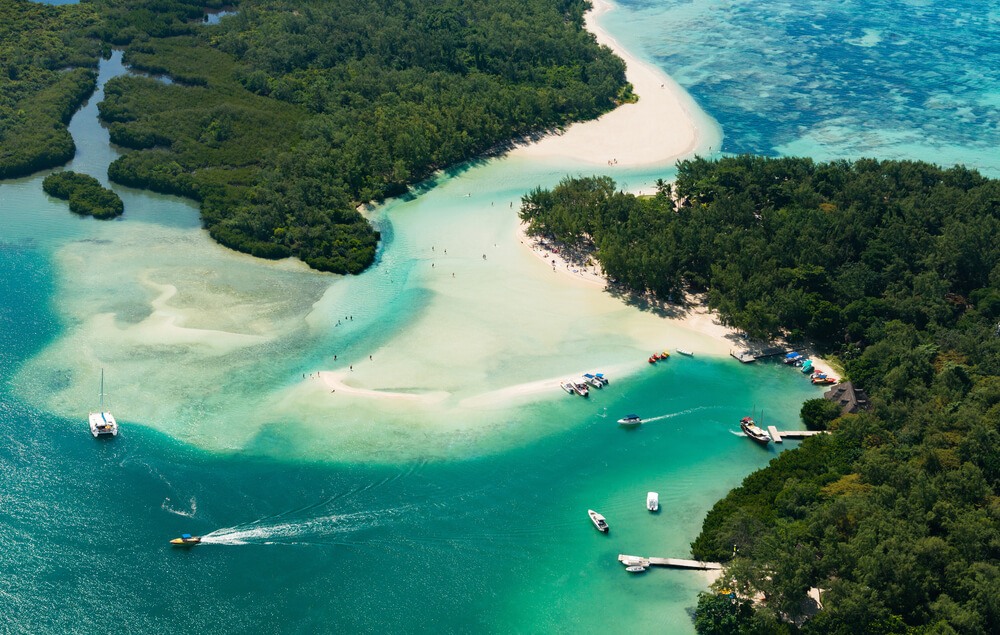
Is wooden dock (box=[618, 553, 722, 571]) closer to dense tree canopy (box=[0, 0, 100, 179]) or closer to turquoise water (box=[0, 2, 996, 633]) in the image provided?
turquoise water (box=[0, 2, 996, 633])

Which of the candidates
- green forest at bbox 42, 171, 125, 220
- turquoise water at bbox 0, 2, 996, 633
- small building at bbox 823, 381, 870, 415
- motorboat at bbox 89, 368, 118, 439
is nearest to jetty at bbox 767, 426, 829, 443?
turquoise water at bbox 0, 2, 996, 633

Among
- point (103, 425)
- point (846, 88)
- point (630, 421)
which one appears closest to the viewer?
point (103, 425)

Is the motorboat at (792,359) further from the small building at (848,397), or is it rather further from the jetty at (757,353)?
the small building at (848,397)

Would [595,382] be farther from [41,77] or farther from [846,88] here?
[41,77]

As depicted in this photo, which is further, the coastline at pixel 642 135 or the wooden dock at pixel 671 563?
the coastline at pixel 642 135

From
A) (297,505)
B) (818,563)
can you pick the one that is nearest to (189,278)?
(297,505)

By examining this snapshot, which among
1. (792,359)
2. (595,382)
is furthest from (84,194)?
(792,359)

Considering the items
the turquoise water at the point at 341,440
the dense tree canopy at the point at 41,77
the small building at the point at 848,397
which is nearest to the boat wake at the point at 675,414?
the turquoise water at the point at 341,440
